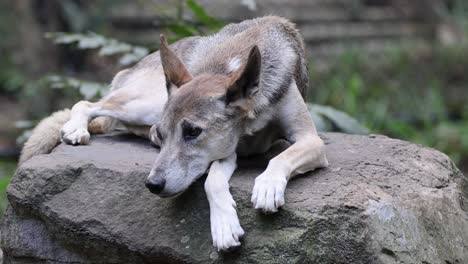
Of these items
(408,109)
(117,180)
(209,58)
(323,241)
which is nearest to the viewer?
(323,241)

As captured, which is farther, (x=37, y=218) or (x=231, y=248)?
(x=37, y=218)

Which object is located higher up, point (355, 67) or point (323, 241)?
point (323, 241)

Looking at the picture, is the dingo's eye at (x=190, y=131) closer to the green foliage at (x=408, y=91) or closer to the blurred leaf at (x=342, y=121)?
the blurred leaf at (x=342, y=121)

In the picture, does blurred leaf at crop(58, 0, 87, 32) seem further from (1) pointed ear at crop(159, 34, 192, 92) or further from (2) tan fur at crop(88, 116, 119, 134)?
(1) pointed ear at crop(159, 34, 192, 92)

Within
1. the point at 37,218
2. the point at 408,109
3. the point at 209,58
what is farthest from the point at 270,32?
the point at 408,109

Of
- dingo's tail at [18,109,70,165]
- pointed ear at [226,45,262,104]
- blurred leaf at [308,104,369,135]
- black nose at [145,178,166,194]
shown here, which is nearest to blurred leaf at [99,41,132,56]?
dingo's tail at [18,109,70,165]

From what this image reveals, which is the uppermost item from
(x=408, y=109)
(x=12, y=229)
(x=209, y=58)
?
(x=209, y=58)

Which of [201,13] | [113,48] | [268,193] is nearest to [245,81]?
[268,193]

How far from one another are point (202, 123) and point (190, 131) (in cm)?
9

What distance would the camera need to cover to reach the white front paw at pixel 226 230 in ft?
13.4

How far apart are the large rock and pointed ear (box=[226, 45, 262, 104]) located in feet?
1.63

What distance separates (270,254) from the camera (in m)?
4.11

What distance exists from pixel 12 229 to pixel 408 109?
864cm

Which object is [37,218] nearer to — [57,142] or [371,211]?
[57,142]
